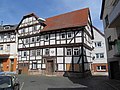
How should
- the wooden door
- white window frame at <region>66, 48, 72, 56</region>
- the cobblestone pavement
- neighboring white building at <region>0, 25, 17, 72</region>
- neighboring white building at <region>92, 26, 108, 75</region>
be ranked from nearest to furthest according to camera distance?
the cobblestone pavement → white window frame at <region>66, 48, 72, 56</region> → the wooden door → neighboring white building at <region>0, 25, 17, 72</region> → neighboring white building at <region>92, 26, 108, 75</region>

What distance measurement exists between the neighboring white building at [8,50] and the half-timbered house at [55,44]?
6.51 feet

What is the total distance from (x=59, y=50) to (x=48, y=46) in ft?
7.67

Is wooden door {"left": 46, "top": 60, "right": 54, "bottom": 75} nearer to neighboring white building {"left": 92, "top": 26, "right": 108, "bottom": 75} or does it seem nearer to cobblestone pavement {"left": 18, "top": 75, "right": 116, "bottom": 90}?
cobblestone pavement {"left": 18, "top": 75, "right": 116, "bottom": 90}

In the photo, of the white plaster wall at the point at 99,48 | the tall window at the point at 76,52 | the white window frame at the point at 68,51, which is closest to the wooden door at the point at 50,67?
the white window frame at the point at 68,51

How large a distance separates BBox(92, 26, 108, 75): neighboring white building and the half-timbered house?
20.9ft

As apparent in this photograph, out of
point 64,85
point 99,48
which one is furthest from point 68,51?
point 99,48

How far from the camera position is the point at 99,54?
1372 inches

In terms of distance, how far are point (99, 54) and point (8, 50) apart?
2022 centimetres

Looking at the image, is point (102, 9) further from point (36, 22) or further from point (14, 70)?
point (14, 70)

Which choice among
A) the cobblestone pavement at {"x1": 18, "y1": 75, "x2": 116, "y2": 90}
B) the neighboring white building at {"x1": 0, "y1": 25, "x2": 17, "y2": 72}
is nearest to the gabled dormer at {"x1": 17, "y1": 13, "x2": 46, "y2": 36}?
the neighboring white building at {"x1": 0, "y1": 25, "x2": 17, "y2": 72}

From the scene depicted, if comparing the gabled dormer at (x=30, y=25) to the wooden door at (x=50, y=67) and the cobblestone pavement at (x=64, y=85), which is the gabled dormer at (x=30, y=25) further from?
the cobblestone pavement at (x=64, y=85)

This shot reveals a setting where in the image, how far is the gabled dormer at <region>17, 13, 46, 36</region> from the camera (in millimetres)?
29889

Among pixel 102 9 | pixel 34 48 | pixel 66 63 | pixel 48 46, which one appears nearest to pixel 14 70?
pixel 34 48

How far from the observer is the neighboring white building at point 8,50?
33.4 metres
